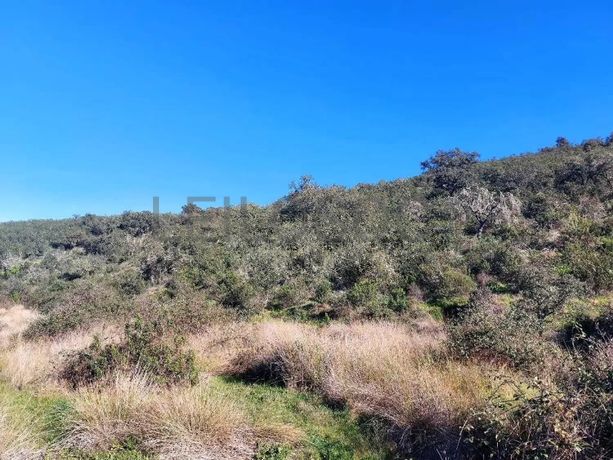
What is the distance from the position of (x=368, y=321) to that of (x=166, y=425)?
9.24 metres

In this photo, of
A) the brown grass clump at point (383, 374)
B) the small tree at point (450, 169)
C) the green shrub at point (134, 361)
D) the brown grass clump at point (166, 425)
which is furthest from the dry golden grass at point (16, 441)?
the small tree at point (450, 169)

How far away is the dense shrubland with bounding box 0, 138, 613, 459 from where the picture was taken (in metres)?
4.25

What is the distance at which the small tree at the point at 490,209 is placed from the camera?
25.6 meters

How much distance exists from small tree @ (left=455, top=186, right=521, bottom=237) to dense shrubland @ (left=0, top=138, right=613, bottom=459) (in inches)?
5.5

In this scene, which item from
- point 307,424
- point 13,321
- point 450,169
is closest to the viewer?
point 307,424

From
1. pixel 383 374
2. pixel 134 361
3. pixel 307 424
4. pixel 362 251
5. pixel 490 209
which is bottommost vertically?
pixel 307 424

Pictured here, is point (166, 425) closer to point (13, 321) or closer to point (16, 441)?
point (16, 441)

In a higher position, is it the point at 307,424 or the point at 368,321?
the point at 307,424

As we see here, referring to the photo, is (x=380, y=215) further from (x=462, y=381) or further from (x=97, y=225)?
(x=97, y=225)

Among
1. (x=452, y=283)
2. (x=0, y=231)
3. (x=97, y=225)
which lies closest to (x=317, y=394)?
(x=452, y=283)

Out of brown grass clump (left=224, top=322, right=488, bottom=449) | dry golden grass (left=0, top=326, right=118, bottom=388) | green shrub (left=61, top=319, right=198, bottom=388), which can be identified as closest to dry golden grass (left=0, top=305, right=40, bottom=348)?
dry golden grass (left=0, top=326, right=118, bottom=388)

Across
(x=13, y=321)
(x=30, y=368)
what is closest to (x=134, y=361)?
(x=30, y=368)

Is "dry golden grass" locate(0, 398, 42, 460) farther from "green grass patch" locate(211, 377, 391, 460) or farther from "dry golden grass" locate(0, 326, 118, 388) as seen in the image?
"dry golden grass" locate(0, 326, 118, 388)

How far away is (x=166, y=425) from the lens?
432 cm
